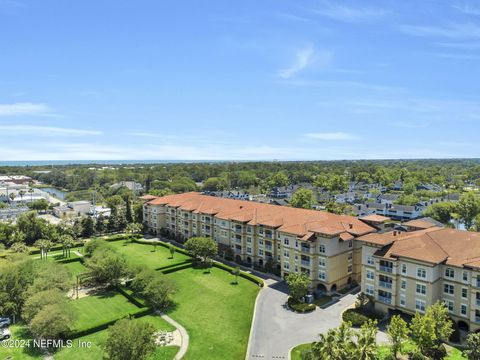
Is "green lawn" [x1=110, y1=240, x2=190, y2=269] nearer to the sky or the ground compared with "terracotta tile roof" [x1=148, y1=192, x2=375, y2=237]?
nearer to the ground

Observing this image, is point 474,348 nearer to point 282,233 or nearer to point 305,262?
point 305,262

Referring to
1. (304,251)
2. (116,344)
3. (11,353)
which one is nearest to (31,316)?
(11,353)

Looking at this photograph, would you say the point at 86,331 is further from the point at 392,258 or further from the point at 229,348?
the point at 392,258

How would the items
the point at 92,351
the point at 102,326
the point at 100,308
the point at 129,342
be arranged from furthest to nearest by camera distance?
the point at 100,308, the point at 102,326, the point at 92,351, the point at 129,342

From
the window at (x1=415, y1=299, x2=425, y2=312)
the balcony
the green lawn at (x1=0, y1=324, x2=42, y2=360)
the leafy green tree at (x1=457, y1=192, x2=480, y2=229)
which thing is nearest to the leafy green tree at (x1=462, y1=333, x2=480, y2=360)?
the window at (x1=415, y1=299, x2=425, y2=312)

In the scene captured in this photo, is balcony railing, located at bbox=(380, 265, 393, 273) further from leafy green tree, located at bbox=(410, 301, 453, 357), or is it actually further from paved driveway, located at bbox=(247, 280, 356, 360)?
leafy green tree, located at bbox=(410, 301, 453, 357)

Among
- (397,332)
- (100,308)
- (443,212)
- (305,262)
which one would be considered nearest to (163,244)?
(100,308)

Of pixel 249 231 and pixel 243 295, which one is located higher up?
pixel 249 231
